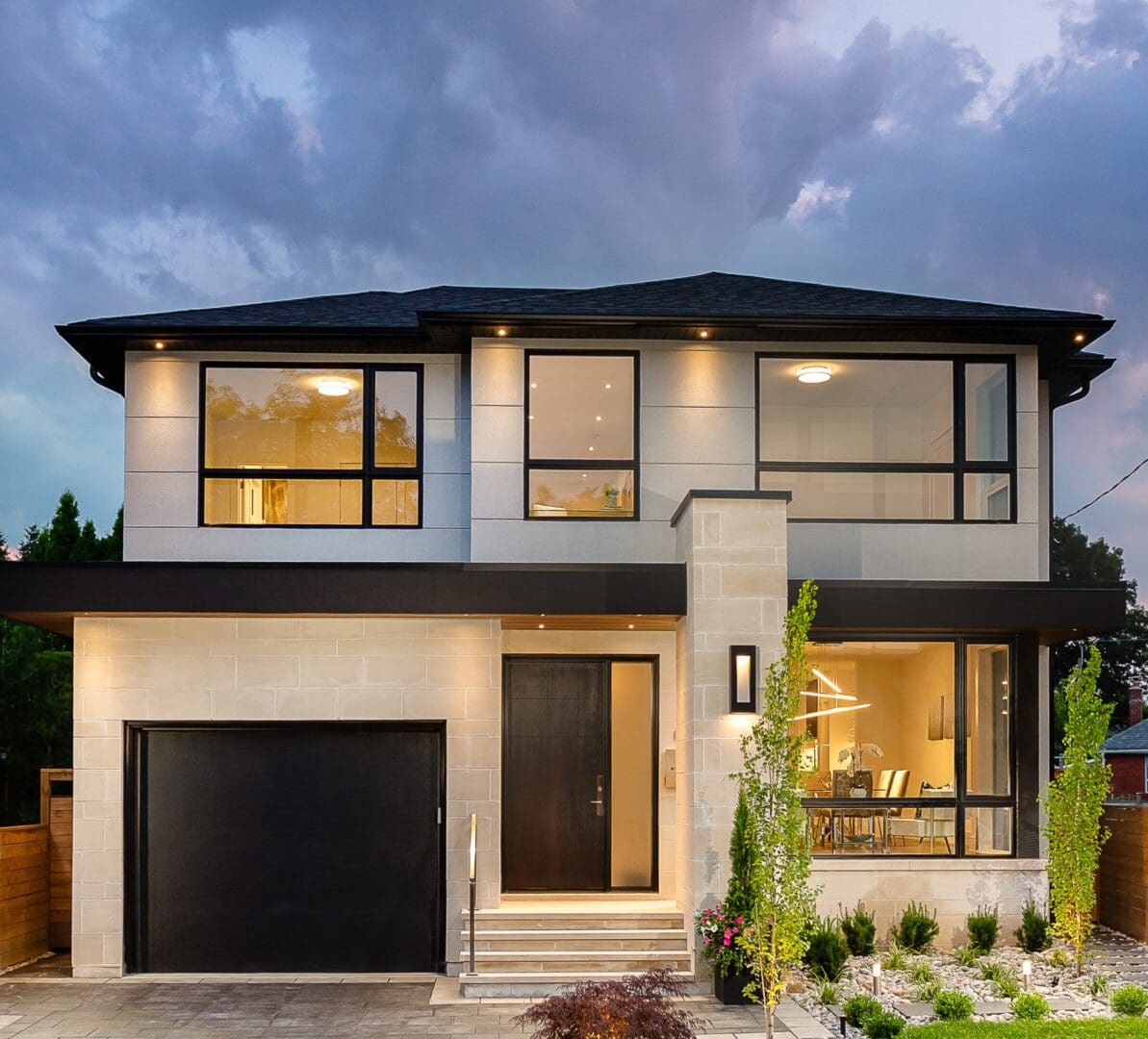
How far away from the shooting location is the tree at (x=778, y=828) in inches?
323

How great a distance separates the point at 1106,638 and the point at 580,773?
40.2 meters

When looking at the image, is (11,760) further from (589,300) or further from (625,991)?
(625,991)

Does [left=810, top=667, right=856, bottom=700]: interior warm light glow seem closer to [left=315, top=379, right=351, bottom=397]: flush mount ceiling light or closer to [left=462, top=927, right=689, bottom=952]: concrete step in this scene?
[left=462, top=927, right=689, bottom=952]: concrete step

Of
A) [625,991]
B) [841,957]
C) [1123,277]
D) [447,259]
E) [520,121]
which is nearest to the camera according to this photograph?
[625,991]

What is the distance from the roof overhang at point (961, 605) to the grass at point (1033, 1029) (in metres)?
3.28

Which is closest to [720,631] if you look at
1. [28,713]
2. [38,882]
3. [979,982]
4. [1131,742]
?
[979,982]

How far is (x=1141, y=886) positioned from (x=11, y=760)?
49.2 feet

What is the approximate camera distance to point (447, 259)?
2721 inches

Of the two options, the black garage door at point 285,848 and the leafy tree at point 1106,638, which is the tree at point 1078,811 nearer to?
the black garage door at point 285,848

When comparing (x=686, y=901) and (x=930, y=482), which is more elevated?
(x=930, y=482)

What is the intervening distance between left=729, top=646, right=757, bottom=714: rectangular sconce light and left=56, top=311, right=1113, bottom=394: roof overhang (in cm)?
307

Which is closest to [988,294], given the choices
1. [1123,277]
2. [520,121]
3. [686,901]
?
[1123,277]

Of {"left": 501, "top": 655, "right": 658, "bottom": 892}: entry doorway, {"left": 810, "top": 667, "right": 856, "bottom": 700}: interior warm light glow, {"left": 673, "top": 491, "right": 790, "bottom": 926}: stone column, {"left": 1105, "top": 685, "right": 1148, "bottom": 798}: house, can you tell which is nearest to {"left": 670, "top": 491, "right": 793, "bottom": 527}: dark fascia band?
{"left": 673, "top": 491, "right": 790, "bottom": 926}: stone column

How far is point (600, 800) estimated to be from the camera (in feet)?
38.6
